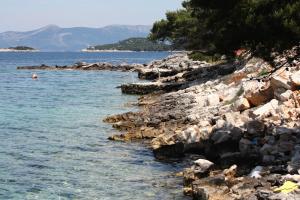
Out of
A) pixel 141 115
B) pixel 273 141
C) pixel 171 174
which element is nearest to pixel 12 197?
pixel 171 174

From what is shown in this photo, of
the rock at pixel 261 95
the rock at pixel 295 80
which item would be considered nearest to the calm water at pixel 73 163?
the rock at pixel 261 95

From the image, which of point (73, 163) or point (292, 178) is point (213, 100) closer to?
point (73, 163)

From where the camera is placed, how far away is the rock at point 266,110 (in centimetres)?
2177

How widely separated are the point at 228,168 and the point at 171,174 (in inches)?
91.1

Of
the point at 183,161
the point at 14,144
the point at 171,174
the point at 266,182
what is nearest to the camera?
the point at 266,182

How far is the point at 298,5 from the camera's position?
1588 centimetres

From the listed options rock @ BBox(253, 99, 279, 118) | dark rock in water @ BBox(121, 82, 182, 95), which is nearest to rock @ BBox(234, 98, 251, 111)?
rock @ BBox(253, 99, 279, 118)

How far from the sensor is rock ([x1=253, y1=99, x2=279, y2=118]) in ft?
71.4

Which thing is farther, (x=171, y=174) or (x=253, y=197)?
(x=171, y=174)

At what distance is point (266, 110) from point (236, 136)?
2364 millimetres

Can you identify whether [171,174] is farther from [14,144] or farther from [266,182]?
[14,144]

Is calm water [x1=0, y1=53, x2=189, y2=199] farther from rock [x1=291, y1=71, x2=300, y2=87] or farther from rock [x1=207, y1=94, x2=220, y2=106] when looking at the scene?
rock [x1=291, y1=71, x2=300, y2=87]

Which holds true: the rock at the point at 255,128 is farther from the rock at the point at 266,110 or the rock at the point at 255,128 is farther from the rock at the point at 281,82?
the rock at the point at 281,82

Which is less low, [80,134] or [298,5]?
[298,5]
